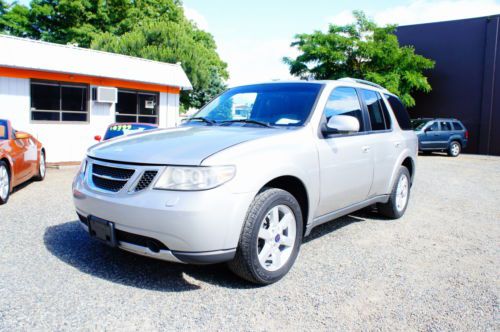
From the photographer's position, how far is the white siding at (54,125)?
11.8 meters

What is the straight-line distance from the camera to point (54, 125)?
1279 cm

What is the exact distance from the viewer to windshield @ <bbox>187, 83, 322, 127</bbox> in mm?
3896

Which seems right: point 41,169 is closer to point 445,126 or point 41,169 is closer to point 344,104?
point 344,104

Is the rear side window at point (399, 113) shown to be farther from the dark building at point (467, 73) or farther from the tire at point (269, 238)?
the dark building at point (467, 73)

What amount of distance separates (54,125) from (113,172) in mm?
11054

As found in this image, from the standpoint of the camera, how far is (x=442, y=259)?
13.3ft

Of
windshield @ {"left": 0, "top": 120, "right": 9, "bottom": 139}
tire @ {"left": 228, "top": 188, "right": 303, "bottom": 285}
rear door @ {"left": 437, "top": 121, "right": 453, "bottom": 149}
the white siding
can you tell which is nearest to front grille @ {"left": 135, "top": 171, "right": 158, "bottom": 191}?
tire @ {"left": 228, "top": 188, "right": 303, "bottom": 285}

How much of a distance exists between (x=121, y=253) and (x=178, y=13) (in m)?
37.1

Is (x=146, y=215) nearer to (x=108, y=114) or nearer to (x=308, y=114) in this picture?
(x=308, y=114)

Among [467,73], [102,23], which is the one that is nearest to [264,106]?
[467,73]

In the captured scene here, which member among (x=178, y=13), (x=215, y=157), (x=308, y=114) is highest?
(x=178, y=13)

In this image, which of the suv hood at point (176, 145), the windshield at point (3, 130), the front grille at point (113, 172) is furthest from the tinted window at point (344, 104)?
the windshield at point (3, 130)

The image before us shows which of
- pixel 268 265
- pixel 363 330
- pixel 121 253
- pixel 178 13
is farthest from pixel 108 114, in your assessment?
pixel 178 13

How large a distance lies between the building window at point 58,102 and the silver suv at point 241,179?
32.5 ft
